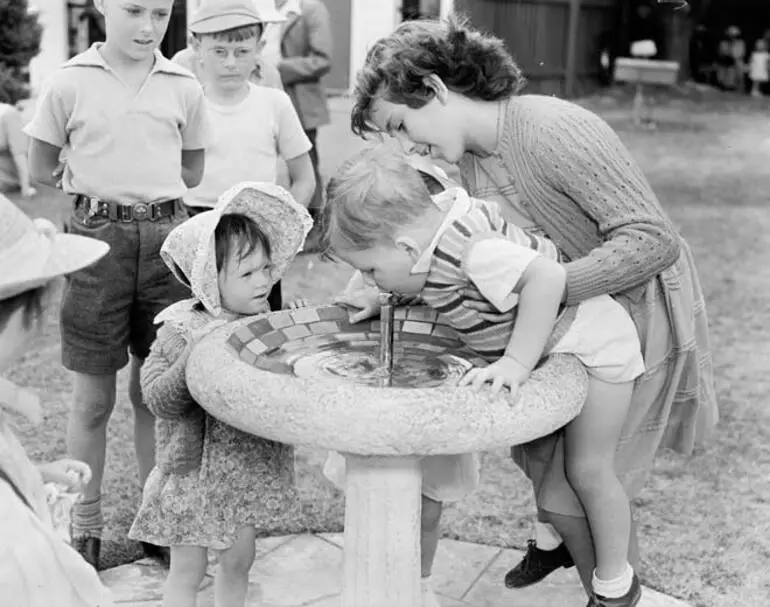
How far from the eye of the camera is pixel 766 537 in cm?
396

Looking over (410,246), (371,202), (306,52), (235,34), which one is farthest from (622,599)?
(306,52)

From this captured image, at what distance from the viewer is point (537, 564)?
11.1 ft

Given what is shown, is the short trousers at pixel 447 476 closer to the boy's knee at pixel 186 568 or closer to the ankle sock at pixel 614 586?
the ankle sock at pixel 614 586

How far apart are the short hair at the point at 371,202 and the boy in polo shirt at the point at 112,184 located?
1.01 meters

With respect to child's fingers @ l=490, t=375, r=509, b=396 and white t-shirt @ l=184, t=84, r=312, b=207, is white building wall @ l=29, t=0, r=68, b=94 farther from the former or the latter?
child's fingers @ l=490, t=375, r=509, b=396

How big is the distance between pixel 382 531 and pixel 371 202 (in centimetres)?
71

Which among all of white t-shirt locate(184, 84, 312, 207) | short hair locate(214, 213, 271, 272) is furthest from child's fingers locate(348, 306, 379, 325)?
white t-shirt locate(184, 84, 312, 207)

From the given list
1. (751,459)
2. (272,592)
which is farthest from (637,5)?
(272,592)

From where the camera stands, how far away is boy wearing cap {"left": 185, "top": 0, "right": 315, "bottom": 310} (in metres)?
4.09

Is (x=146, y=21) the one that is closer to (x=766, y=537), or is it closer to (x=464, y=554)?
(x=464, y=554)

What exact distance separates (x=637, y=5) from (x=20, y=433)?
81.9 ft

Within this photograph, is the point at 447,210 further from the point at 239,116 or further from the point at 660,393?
the point at 239,116

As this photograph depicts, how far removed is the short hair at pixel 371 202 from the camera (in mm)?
2463

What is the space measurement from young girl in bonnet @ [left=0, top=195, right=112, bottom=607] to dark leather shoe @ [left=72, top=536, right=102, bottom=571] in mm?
1445
